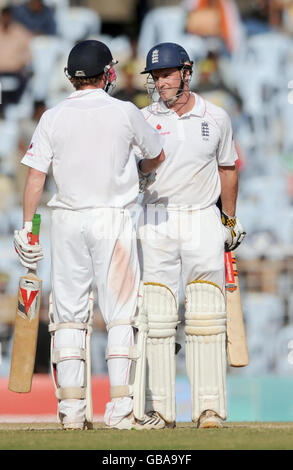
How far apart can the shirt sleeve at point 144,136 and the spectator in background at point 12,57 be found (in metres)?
5.46

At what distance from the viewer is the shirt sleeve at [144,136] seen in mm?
4594

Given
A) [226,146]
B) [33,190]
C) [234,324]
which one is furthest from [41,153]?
[234,324]

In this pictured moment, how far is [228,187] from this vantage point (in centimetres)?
530

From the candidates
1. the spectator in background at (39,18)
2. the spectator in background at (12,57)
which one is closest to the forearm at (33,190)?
the spectator in background at (12,57)

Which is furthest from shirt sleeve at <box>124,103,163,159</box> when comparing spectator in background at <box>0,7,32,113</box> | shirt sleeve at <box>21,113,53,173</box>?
spectator in background at <box>0,7,32,113</box>

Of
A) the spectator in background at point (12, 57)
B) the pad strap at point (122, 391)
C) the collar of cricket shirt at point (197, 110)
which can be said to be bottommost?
the pad strap at point (122, 391)

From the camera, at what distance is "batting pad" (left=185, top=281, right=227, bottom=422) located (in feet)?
15.8

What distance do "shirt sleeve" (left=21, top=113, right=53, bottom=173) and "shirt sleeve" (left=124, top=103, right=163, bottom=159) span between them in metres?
0.39

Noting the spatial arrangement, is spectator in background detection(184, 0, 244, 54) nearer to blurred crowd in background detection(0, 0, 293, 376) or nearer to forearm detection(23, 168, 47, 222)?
blurred crowd in background detection(0, 0, 293, 376)

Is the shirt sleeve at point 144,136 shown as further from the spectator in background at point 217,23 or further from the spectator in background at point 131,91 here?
the spectator in background at point 217,23
